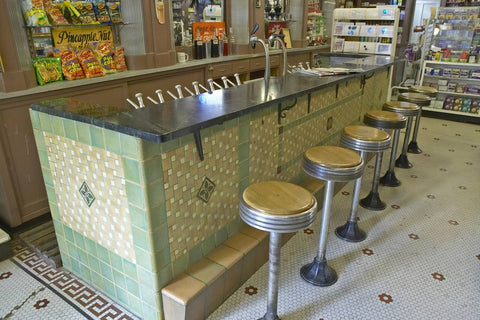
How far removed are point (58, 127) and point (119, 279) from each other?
3.09 feet

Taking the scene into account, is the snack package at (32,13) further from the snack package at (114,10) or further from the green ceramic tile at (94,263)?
the green ceramic tile at (94,263)

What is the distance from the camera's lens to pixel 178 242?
6.48 feet

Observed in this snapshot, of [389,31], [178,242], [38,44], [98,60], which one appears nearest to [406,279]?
[178,242]

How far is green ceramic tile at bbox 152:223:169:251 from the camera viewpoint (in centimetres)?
182

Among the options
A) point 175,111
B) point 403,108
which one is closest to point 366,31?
point 403,108

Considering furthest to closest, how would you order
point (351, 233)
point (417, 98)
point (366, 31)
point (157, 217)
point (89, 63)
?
point (366, 31), point (417, 98), point (89, 63), point (351, 233), point (157, 217)

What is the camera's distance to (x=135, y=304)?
6.81 ft

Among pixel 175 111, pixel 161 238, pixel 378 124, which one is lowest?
pixel 161 238

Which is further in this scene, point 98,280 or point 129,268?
point 98,280

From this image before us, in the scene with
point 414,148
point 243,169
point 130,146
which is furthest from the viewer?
point 414,148

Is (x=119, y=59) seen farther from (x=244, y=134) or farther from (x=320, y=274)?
(x=320, y=274)

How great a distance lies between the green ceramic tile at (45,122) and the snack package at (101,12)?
2.11 m

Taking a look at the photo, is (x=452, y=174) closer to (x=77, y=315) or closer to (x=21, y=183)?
(x=77, y=315)

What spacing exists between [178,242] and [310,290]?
94 cm
